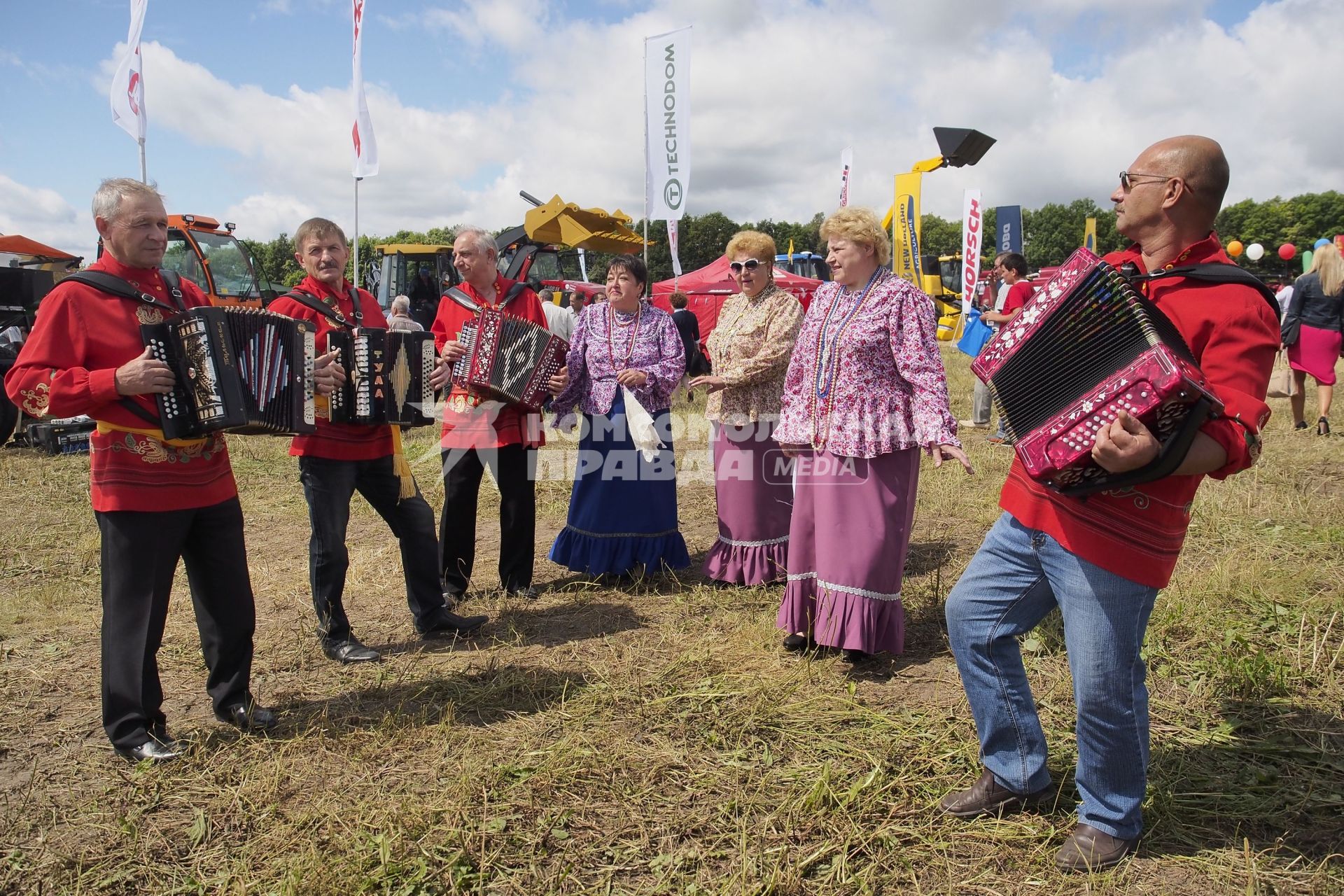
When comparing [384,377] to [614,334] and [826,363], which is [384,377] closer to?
[614,334]

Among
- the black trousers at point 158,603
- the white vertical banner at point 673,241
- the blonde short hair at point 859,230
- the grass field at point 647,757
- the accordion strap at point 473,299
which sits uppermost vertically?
the white vertical banner at point 673,241

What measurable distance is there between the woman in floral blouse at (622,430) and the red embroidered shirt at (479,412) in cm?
43

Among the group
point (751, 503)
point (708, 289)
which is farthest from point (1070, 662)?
point (708, 289)

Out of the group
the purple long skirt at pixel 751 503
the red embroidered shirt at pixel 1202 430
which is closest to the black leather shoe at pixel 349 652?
the purple long skirt at pixel 751 503

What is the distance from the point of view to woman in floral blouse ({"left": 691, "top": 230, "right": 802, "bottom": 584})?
15.9ft

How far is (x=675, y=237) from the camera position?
12.9 meters

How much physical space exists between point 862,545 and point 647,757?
4.53ft

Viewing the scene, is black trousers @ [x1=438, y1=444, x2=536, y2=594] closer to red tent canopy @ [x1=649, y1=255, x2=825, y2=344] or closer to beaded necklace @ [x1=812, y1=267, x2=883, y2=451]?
beaded necklace @ [x1=812, y1=267, x2=883, y2=451]

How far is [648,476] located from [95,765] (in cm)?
306

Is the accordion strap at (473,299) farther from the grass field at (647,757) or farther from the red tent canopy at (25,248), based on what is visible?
the red tent canopy at (25,248)

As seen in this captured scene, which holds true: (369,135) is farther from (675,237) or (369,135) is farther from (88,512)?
(88,512)

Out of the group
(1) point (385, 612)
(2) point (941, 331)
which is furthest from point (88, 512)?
(2) point (941, 331)

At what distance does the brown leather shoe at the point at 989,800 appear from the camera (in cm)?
274

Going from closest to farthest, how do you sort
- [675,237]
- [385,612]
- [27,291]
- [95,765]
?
[95,765] < [385,612] < [27,291] < [675,237]
